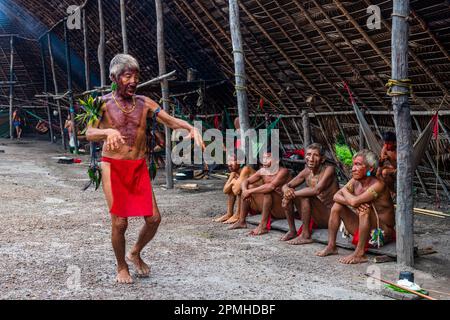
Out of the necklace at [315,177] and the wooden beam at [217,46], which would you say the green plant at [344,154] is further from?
the necklace at [315,177]

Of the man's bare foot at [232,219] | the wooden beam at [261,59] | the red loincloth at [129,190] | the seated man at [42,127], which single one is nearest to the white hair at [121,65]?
the red loincloth at [129,190]

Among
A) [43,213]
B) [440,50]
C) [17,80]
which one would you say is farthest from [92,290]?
[17,80]

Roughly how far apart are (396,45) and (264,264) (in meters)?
2.28

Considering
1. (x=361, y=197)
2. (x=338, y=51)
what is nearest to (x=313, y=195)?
(x=361, y=197)

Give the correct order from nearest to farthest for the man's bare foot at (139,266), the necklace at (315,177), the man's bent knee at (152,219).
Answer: the man's bent knee at (152,219), the man's bare foot at (139,266), the necklace at (315,177)

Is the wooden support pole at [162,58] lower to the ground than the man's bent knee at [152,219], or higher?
higher

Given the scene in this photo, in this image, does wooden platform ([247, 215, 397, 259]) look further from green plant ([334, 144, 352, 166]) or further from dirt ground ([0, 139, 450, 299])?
green plant ([334, 144, 352, 166])

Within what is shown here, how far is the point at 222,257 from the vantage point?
5227 millimetres

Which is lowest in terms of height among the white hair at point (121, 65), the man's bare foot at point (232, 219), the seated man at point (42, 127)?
the man's bare foot at point (232, 219)

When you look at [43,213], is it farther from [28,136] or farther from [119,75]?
[28,136]

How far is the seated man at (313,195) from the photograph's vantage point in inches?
225

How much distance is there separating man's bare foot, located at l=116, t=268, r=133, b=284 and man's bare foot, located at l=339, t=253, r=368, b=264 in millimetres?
1977

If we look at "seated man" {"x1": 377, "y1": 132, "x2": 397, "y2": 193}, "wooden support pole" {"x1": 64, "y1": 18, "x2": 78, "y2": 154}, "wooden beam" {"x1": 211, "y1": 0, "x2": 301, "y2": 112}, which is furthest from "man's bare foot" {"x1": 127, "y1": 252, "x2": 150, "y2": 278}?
"wooden support pole" {"x1": 64, "y1": 18, "x2": 78, "y2": 154}

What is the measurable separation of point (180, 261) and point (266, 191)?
1.66 meters
